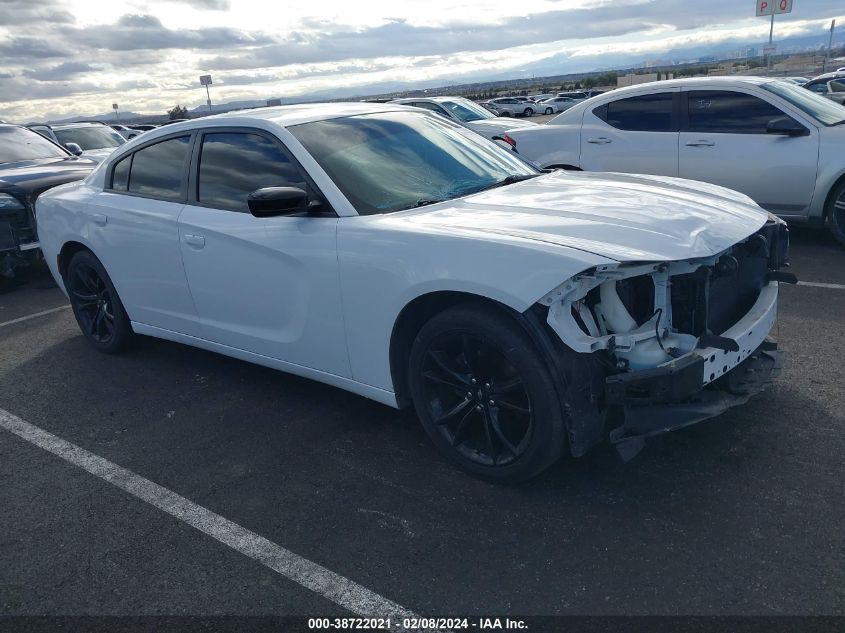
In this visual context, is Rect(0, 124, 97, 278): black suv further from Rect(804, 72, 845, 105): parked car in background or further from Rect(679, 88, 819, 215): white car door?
Rect(804, 72, 845, 105): parked car in background

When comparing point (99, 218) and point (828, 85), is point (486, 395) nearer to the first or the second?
point (99, 218)

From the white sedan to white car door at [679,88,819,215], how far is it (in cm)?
347

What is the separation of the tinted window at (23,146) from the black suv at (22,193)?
1 centimetres

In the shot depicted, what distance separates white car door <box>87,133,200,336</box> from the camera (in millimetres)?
4441

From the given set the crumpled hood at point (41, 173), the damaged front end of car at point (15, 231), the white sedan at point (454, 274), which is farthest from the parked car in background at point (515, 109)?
the white sedan at point (454, 274)

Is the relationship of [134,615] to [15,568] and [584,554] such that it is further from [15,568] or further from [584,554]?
[584,554]

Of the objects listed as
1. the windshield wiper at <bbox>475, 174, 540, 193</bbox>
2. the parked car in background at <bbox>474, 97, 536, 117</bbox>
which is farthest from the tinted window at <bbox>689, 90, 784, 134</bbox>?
the parked car in background at <bbox>474, 97, 536, 117</bbox>

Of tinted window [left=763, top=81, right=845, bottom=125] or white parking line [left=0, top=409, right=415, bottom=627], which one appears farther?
tinted window [left=763, top=81, right=845, bottom=125]

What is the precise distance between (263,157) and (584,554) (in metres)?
2.65

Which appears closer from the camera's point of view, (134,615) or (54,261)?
(134,615)

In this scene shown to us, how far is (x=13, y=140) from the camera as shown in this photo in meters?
9.57

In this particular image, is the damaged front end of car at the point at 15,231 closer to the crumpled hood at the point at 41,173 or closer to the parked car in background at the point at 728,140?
the crumpled hood at the point at 41,173

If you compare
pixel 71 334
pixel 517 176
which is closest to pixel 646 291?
pixel 517 176

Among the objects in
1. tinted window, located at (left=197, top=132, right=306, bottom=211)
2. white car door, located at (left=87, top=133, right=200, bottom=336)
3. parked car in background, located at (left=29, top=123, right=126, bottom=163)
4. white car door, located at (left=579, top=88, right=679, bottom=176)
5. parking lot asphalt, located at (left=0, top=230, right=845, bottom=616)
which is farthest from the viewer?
parked car in background, located at (left=29, top=123, right=126, bottom=163)
